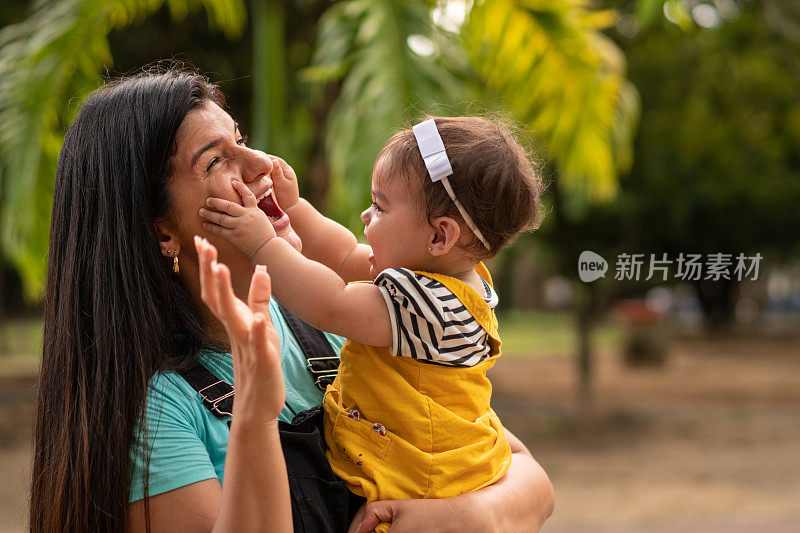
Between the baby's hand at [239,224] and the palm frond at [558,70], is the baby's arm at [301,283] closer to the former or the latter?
the baby's hand at [239,224]

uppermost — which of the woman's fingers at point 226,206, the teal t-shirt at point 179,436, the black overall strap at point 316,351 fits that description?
the woman's fingers at point 226,206

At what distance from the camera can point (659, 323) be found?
21688 millimetres

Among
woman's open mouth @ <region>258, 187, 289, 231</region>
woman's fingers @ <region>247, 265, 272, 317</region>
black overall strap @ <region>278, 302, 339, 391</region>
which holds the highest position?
woman's open mouth @ <region>258, 187, 289, 231</region>

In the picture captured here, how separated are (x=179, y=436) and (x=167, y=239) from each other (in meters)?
0.42

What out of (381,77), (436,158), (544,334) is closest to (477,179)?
(436,158)

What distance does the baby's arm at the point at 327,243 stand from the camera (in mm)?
A: 2008

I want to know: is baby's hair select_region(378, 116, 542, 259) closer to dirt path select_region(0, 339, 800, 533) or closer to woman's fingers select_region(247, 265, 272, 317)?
woman's fingers select_region(247, 265, 272, 317)

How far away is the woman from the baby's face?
0.58 feet

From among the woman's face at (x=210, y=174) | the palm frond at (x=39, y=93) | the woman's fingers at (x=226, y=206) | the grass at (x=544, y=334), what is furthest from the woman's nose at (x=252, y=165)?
the grass at (x=544, y=334)

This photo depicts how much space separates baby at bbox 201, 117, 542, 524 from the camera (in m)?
1.65

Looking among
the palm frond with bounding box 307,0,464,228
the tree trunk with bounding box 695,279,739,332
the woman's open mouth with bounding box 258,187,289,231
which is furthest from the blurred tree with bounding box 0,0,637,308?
the tree trunk with bounding box 695,279,739,332

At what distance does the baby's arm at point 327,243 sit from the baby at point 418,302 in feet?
0.47

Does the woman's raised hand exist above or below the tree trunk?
below

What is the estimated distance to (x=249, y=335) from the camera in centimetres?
133
